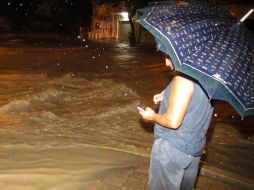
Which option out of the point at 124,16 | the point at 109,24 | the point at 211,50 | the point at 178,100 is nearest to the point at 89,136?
the point at 178,100

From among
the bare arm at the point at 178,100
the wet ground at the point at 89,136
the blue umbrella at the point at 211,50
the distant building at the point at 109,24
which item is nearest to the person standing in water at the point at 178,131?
the bare arm at the point at 178,100

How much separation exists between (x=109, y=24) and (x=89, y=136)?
92.7 ft

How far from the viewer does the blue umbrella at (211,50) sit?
248 cm

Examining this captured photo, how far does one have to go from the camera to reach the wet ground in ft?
15.7

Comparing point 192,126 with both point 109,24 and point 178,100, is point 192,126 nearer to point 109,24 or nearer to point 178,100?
point 178,100

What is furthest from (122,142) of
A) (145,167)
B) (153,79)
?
(153,79)

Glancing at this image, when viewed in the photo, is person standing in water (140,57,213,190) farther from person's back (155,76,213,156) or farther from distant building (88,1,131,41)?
distant building (88,1,131,41)

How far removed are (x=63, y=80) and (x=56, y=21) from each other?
33917mm

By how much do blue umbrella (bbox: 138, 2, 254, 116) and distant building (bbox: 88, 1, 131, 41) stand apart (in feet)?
100

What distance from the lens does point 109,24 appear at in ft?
111

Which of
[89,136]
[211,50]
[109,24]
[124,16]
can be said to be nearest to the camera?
[211,50]

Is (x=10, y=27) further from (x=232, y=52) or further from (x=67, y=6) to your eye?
(x=232, y=52)

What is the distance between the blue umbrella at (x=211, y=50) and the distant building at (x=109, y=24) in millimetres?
30480

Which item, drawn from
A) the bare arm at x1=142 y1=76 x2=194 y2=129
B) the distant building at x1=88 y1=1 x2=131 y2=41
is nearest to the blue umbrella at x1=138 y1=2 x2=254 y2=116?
the bare arm at x1=142 y1=76 x2=194 y2=129
